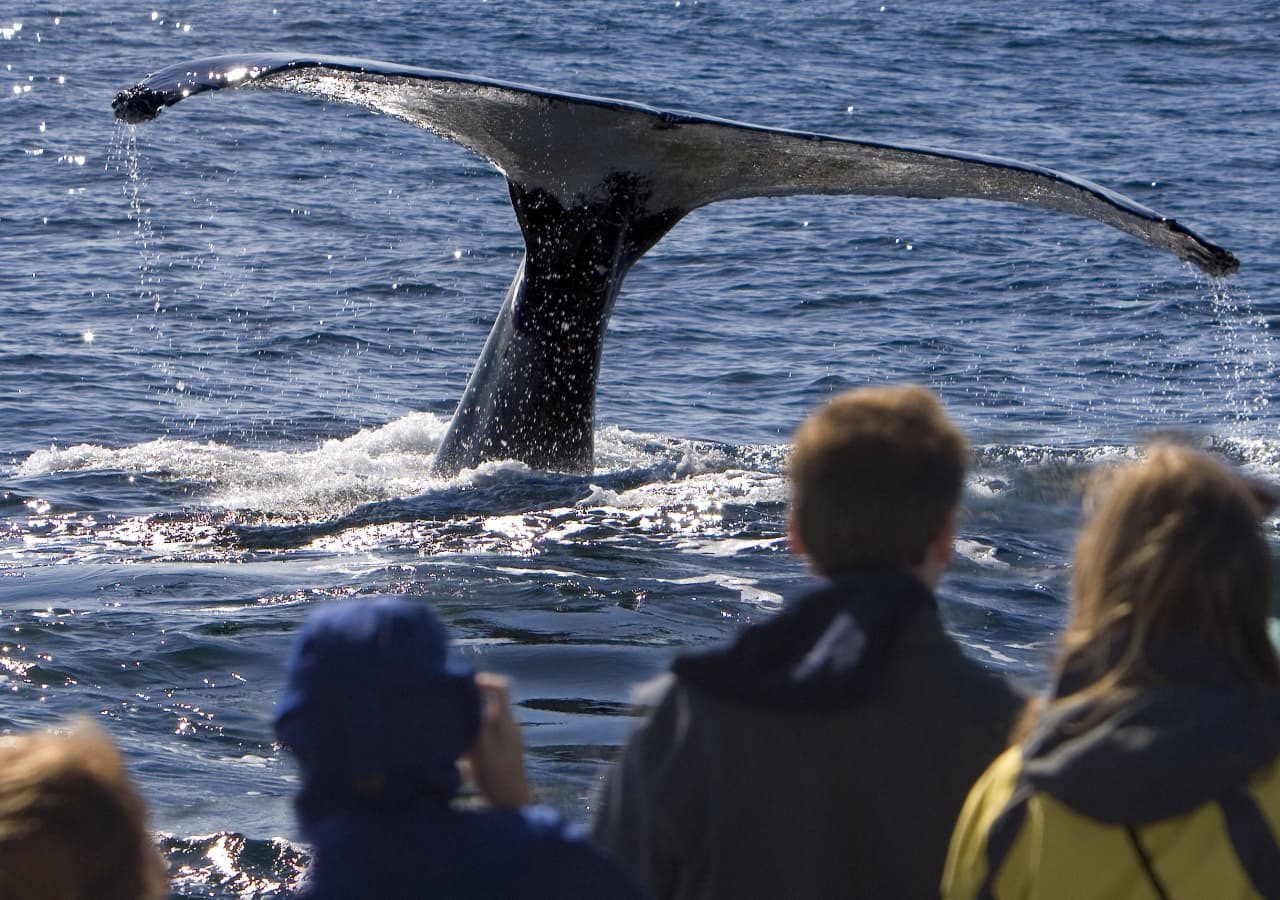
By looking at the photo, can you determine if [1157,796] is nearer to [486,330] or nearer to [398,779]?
[398,779]

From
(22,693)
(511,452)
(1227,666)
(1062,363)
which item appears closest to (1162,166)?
(1062,363)

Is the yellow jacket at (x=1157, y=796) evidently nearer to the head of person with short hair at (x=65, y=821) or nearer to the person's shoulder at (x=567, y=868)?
the person's shoulder at (x=567, y=868)


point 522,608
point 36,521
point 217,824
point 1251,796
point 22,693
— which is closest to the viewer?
point 1251,796

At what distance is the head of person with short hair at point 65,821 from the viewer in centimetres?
189

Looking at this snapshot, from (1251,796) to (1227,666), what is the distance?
0.15m

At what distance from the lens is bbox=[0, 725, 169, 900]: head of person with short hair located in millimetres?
1894

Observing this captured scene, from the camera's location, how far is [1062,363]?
14.2m

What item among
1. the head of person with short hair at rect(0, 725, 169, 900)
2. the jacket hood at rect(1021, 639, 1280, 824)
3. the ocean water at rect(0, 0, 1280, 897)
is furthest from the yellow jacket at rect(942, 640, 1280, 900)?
the ocean water at rect(0, 0, 1280, 897)

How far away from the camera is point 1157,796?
2119 millimetres

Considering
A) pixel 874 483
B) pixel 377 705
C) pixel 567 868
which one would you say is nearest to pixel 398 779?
pixel 377 705

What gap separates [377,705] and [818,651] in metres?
0.55

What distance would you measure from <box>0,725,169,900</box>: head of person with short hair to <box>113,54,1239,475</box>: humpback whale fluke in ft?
14.7

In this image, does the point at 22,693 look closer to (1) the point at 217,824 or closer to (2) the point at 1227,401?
(1) the point at 217,824

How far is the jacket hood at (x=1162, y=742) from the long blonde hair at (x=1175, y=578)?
0.07ft
